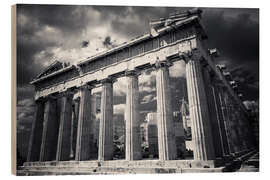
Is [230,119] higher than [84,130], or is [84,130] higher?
[230,119]

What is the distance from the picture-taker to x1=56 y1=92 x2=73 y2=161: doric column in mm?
24656

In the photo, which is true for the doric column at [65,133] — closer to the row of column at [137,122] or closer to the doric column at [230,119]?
the row of column at [137,122]

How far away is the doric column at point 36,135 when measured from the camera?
2620 cm

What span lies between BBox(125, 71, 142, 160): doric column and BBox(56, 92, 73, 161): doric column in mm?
10102

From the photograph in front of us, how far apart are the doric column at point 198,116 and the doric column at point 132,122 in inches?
218

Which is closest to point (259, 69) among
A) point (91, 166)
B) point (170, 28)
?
point (170, 28)

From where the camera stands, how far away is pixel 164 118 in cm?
1758

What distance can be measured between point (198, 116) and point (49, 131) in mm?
20572

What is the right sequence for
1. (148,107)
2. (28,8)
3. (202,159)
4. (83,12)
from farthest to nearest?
(148,107), (83,12), (28,8), (202,159)

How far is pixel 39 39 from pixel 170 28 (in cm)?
1198

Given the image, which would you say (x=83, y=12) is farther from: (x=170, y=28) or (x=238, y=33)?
(x=238, y=33)

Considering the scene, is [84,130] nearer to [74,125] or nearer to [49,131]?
[49,131]

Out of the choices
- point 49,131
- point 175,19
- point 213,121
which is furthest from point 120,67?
point 49,131
